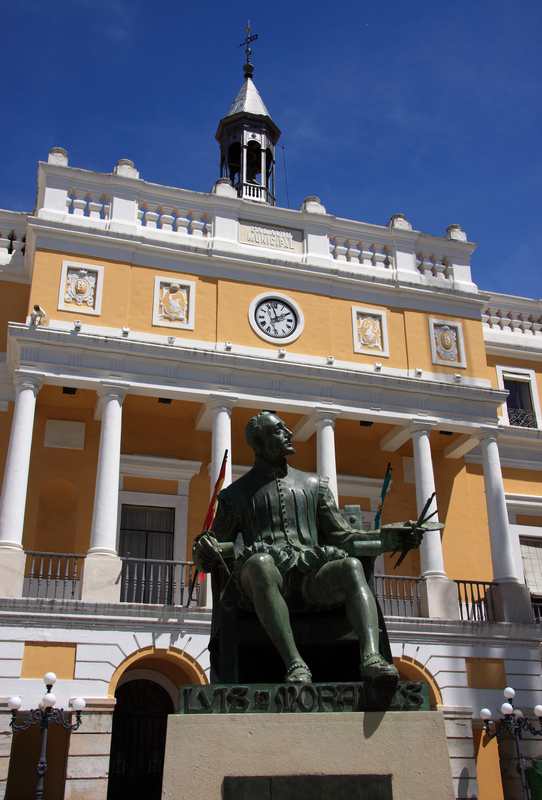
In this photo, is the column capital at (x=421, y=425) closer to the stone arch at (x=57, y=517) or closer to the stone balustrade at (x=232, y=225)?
the stone balustrade at (x=232, y=225)

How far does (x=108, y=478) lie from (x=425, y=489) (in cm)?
731

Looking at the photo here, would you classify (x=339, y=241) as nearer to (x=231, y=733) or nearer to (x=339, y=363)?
(x=339, y=363)

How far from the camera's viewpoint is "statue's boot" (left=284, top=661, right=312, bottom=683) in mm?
4195

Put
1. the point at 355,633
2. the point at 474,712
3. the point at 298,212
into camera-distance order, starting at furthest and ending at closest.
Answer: the point at 298,212, the point at 474,712, the point at 355,633

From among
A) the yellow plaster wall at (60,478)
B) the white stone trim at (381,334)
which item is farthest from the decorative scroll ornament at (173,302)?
the white stone trim at (381,334)

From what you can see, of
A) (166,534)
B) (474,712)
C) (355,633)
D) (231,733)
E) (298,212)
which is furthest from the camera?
(298,212)

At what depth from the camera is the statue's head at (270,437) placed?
206 inches

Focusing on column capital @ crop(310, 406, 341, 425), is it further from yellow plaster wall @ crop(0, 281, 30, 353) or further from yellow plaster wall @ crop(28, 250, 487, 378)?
yellow plaster wall @ crop(0, 281, 30, 353)

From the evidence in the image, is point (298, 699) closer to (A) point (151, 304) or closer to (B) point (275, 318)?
(A) point (151, 304)

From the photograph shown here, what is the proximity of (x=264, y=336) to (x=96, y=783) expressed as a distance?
34.3 ft

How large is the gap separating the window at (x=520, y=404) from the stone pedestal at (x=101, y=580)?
1265 centimetres

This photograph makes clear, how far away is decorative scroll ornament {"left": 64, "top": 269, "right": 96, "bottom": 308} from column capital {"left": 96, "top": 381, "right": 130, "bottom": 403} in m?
2.05

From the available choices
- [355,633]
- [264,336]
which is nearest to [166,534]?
[264,336]

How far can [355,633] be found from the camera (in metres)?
4.54
